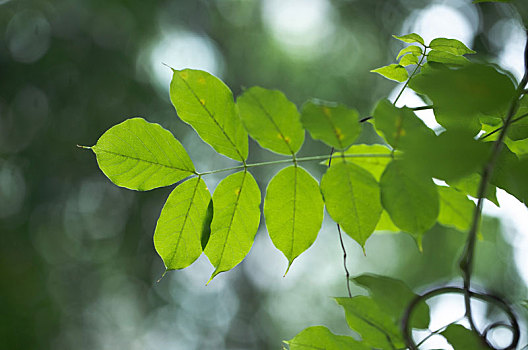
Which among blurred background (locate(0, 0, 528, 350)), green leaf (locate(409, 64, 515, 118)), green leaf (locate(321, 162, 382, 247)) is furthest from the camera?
blurred background (locate(0, 0, 528, 350))

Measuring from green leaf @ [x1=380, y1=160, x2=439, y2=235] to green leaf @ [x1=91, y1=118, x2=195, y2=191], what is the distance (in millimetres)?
179

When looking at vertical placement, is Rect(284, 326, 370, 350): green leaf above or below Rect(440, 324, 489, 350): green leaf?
below

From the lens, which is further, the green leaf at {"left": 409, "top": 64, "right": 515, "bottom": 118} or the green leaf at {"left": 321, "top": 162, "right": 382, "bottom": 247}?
the green leaf at {"left": 321, "top": 162, "right": 382, "bottom": 247}

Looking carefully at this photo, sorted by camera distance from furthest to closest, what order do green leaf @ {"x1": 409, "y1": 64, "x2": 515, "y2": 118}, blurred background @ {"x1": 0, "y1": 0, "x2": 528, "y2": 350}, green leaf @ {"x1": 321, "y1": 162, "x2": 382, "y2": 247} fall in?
blurred background @ {"x1": 0, "y1": 0, "x2": 528, "y2": 350}
green leaf @ {"x1": 321, "y1": 162, "x2": 382, "y2": 247}
green leaf @ {"x1": 409, "y1": 64, "x2": 515, "y2": 118}

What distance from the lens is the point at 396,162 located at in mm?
305

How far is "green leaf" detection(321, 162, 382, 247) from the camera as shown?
0.33 meters

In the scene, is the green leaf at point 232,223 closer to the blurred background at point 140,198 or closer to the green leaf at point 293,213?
the green leaf at point 293,213

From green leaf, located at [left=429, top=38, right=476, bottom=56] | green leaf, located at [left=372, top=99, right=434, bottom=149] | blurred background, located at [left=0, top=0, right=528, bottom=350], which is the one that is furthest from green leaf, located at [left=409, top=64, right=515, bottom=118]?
blurred background, located at [left=0, top=0, right=528, bottom=350]

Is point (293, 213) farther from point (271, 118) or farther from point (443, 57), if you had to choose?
point (443, 57)

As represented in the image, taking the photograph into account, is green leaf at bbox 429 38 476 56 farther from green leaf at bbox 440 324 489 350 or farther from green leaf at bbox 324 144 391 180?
green leaf at bbox 440 324 489 350

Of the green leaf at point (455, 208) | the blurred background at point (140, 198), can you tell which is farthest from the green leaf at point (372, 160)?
the blurred background at point (140, 198)

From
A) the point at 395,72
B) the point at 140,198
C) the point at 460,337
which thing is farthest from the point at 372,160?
the point at 140,198

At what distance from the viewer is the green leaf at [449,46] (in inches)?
14.8

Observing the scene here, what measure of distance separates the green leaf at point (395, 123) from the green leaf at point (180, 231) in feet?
0.54
